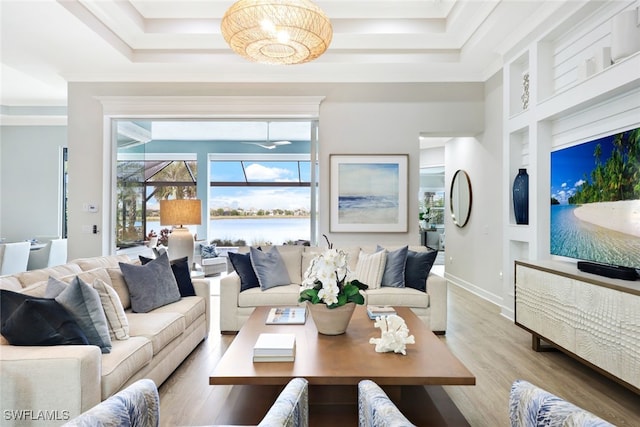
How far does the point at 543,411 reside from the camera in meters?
1.06

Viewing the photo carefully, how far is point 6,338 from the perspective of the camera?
1886mm

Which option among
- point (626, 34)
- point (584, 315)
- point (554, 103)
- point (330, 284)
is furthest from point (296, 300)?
point (626, 34)

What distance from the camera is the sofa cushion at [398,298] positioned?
365cm

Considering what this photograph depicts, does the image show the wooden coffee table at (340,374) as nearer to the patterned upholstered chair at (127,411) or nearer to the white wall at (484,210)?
the patterned upholstered chair at (127,411)

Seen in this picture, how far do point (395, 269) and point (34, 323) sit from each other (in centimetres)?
296

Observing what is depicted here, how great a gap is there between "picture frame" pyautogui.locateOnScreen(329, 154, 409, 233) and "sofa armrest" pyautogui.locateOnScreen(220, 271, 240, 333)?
1.82 m

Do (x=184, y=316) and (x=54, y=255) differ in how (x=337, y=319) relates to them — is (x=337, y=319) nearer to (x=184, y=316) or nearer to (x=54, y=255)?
(x=184, y=316)

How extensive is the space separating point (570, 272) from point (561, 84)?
6.45ft

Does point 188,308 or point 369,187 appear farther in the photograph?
point 369,187

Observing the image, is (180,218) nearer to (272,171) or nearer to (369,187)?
(369,187)

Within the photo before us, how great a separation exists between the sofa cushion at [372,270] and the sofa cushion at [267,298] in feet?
2.24

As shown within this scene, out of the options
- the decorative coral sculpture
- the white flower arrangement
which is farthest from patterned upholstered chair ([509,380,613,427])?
the white flower arrangement

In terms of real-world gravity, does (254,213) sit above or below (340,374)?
above

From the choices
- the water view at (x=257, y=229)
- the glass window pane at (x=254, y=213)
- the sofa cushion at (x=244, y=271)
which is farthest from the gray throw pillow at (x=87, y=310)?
the glass window pane at (x=254, y=213)
